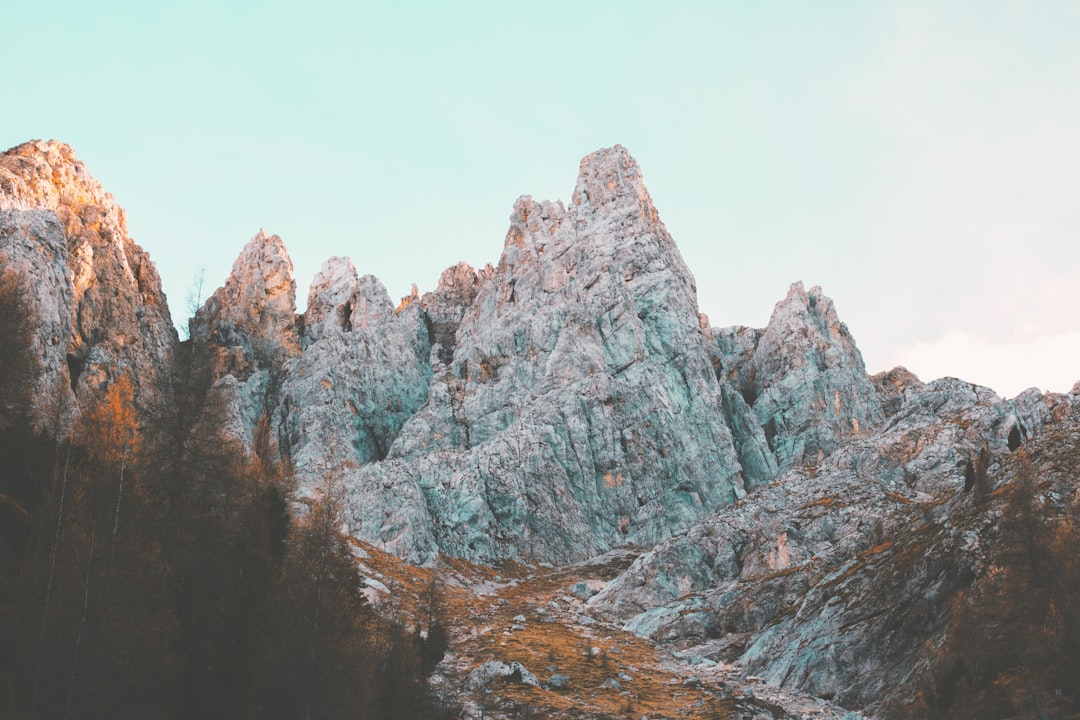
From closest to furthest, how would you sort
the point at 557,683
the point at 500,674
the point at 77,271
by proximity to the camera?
the point at 557,683
the point at 500,674
the point at 77,271

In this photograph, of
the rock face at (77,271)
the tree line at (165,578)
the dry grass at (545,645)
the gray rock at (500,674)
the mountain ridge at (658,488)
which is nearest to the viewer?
the tree line at (165,578)

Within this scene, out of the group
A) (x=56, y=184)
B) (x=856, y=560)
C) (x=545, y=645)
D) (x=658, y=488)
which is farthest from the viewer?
(x=658, y=488)

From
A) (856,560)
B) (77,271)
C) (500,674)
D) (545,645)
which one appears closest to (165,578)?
(500,674)

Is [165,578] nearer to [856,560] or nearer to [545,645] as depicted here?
[545,645]

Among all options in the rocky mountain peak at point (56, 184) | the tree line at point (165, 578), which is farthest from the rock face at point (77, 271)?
the tree line at point (165, 578)

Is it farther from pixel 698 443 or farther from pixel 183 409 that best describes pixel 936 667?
pixel 698 443

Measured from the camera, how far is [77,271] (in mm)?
161250

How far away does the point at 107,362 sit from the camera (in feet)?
526

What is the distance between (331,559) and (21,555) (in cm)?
2238

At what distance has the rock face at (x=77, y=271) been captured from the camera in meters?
142

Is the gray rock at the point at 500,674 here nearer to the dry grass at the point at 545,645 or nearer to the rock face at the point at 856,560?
the dry grass at the point at 545,645

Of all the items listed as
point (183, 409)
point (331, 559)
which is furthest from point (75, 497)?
point (331, 559)

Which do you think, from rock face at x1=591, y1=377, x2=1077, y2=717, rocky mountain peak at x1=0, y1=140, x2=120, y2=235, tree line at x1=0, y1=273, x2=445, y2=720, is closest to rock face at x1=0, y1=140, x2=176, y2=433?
rocky mountain peak at x1=0, y1=140, x2=120, y2=235

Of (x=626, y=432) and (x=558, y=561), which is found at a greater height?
(x=626, y=432)
